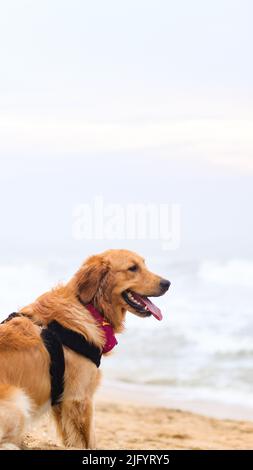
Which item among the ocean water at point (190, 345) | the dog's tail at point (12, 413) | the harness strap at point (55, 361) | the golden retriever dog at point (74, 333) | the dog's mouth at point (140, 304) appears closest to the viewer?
the dog's tail at point (12, 413)

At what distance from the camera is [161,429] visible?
9875mm

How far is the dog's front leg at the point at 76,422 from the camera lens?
5.47 m

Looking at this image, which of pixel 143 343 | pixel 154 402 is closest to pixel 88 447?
pixel 154 402

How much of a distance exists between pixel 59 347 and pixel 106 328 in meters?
0.46

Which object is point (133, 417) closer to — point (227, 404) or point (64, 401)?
point (227, 404)

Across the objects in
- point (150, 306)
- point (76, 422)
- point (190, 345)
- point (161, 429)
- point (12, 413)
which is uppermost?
point (150, 306)

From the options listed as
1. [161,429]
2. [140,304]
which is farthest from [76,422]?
[161,429]

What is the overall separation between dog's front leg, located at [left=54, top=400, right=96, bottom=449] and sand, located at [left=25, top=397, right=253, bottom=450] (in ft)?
5.60

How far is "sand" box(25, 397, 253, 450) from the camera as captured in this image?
8.55 meters

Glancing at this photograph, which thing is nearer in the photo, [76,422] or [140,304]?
[76,422]

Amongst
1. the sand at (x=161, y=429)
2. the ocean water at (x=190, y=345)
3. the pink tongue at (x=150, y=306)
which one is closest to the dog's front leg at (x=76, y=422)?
the pink tongue at (x=150, y=306)

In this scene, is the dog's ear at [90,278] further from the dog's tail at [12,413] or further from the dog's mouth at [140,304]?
the dog's tail at [12,413]

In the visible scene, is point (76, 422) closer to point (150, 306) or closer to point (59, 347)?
point (59, 347)
